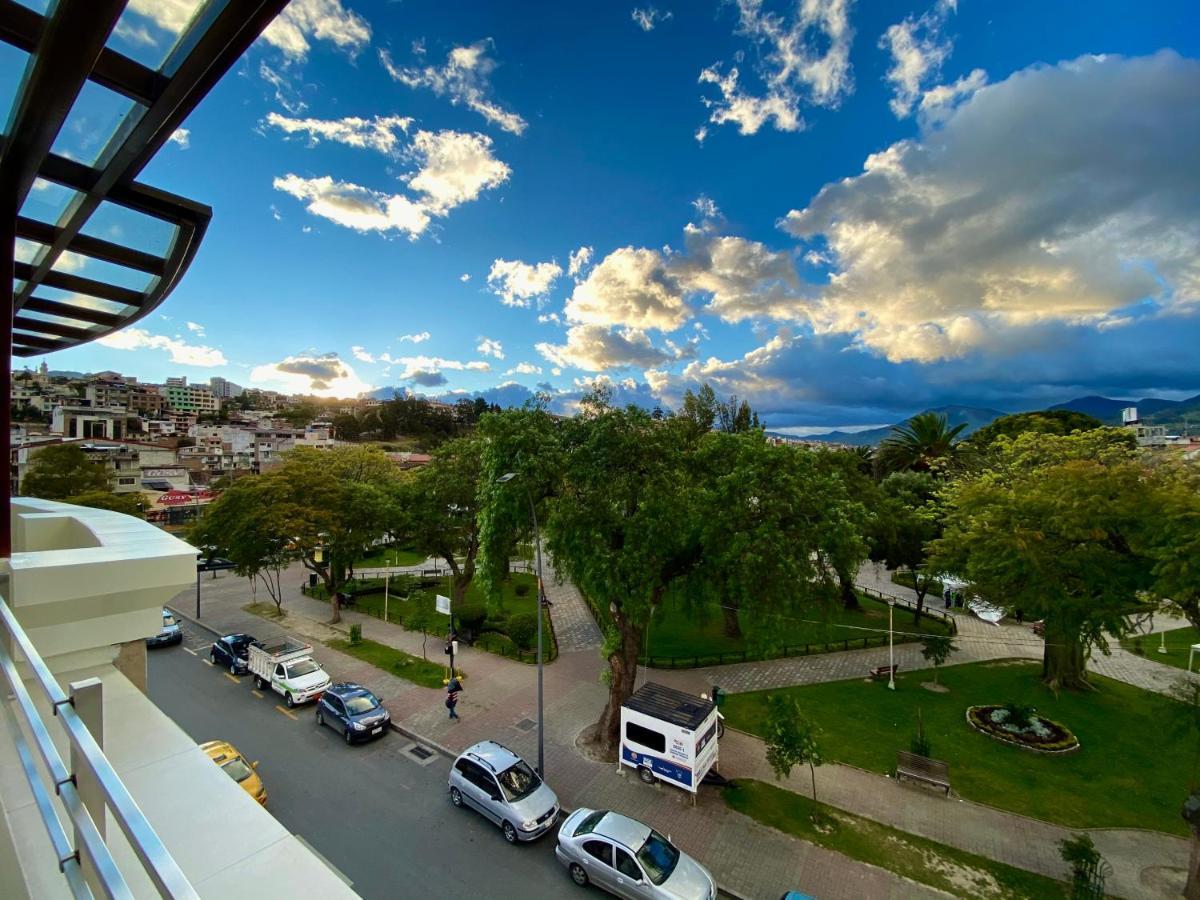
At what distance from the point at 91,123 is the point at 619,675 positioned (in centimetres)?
1398

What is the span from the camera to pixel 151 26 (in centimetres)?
326

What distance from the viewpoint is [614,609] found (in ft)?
44.7

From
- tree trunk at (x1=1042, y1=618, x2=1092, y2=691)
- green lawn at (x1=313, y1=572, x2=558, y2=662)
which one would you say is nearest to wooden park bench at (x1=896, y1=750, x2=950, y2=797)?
tree trunk at (x1=1042, y1=618, x2=1092, y2=691)

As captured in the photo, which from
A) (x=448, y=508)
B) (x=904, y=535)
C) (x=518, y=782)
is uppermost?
(x=448, y=508)

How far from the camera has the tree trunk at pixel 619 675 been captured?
13836 millimetres

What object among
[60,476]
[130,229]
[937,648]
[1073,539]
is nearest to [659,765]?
[1073,539]

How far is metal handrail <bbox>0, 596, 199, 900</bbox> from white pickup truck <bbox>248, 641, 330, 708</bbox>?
17.6m

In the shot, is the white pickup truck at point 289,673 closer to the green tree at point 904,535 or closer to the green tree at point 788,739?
the green tree at point 788,739

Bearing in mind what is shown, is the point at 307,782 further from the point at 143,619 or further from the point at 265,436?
the point at 265,436

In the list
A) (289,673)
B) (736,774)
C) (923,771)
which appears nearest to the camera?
(923,771)

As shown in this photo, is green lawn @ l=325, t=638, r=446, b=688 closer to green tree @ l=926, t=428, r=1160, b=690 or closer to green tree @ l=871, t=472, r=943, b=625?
green tree @ l=926, t=428, r=1160, b=690

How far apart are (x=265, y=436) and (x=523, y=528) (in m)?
83.6

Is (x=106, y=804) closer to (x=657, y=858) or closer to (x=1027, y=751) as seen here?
(x=657, y=858)

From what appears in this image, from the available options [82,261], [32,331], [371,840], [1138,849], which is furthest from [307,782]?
[1138,849]
